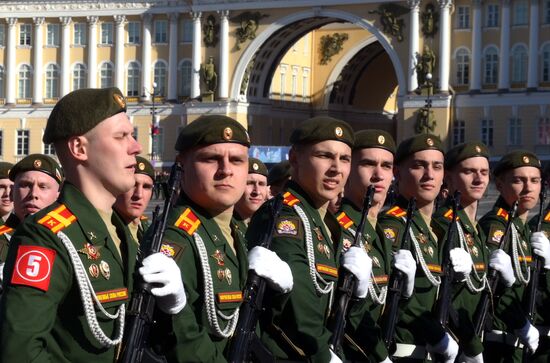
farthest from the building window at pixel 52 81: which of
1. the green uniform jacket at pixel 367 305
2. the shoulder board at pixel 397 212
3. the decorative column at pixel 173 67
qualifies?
the green uniform jacket at pixel 367 305

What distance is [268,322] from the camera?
21.7ft

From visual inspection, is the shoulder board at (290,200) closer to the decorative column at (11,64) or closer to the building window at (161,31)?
the building window at (161,31)

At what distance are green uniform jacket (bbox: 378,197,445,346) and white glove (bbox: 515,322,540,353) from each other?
1.31m

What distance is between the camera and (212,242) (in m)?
5.99

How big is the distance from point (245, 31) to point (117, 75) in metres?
7.80

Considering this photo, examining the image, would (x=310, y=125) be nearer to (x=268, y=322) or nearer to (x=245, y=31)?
(x=268, y=322)

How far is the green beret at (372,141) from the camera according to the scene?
8133 millimetres

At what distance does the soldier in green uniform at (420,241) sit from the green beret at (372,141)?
1.69 feet

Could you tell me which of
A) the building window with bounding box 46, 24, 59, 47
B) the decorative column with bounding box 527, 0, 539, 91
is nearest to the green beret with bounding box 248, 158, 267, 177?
the decorative column with bounding box 527, 0, 539, 91

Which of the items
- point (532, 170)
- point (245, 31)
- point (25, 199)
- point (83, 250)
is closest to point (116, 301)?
point (83, 250)

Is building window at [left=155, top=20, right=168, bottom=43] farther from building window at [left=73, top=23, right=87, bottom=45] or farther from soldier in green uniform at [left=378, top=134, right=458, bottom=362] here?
soldier in green uniform at [left=378, top=134, right=458, bottom=362]

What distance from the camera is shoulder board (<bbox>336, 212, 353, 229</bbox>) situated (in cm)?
771

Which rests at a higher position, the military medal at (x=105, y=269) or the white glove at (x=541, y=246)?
the military medal at (x=105, y=269)

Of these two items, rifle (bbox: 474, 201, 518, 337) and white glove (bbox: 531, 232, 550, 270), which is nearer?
rifle (bbox: 474, 201, 518, 337)
